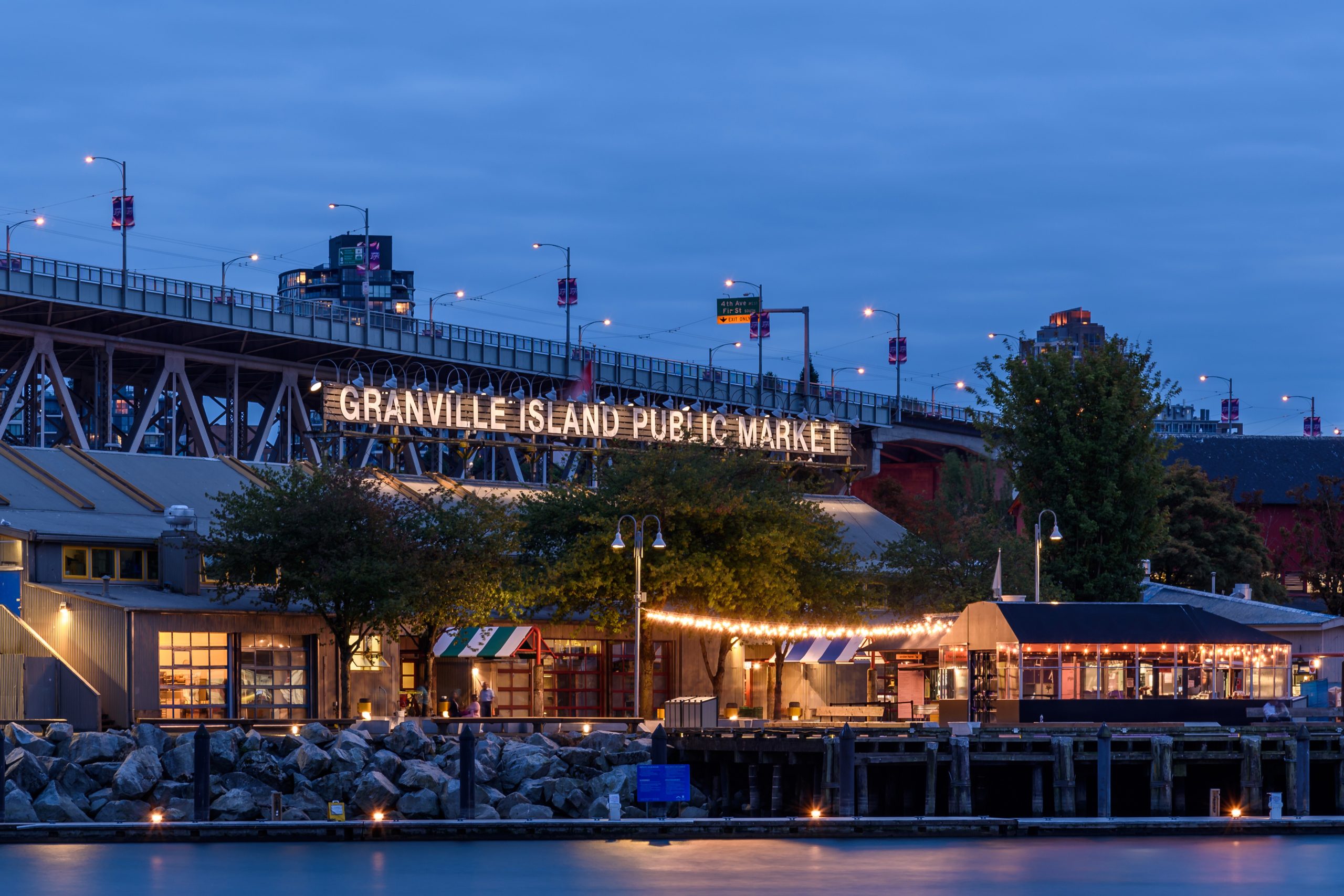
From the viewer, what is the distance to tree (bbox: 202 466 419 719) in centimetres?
5578

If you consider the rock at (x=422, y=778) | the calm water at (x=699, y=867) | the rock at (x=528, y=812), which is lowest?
the rock at (x=528, y=812)

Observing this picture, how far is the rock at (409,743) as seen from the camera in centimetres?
4819

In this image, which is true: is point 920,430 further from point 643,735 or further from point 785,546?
point 643,735

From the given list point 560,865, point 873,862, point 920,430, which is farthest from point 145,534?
point 920,430

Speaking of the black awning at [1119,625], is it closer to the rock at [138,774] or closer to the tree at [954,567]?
the tree at [954,567]

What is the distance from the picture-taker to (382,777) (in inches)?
1742

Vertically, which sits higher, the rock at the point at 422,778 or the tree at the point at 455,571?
the tree at the point at 455,571

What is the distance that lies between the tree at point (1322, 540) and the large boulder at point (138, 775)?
77835 mm

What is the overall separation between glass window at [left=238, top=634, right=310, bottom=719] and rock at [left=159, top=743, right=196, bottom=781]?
36.4 ft

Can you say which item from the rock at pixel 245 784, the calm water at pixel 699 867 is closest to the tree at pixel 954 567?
the rock at pixel 245 784

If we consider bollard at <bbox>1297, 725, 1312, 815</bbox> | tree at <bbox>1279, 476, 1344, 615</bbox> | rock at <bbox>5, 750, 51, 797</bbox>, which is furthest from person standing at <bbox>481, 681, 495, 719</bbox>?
tree at <bbox>1279, 476, 1344, 615</bbox>

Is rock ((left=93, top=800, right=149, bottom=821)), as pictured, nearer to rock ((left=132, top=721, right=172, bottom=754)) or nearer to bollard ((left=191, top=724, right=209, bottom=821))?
rock ((left=132, top=721, right=172, bottom=754))

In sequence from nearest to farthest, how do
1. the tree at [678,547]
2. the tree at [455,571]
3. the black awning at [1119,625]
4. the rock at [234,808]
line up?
the rock at [234,808] < the black awning at [1119,625] < the tree at [455,571] < the tree at [678,547]

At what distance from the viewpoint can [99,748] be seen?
46156 millimetres
